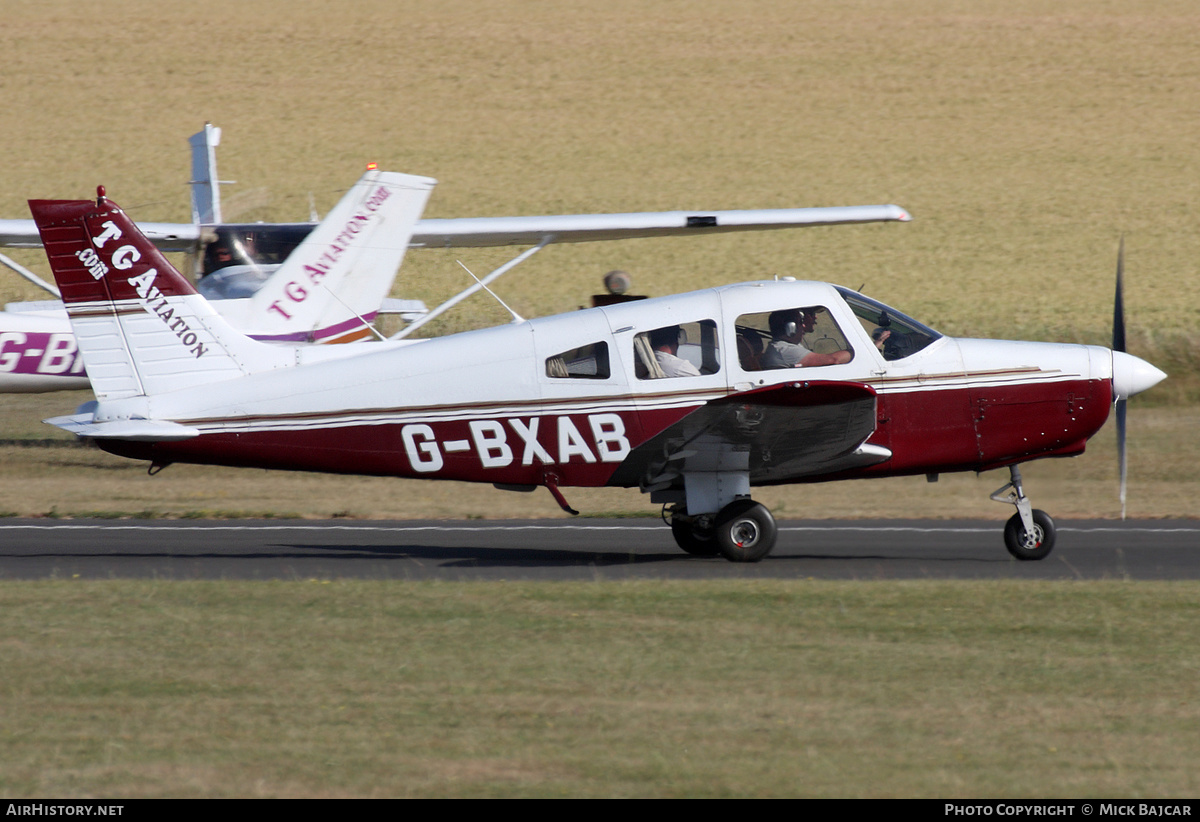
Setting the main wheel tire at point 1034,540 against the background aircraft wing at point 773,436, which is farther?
the main wheel tire at point 1034,540

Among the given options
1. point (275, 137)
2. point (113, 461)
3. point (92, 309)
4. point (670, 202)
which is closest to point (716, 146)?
point (670, 202)

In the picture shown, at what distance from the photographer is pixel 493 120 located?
4153 cm

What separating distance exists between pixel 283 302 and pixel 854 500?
21.1ft

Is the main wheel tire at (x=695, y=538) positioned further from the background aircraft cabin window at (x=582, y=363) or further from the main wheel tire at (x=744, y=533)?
the background aircraft cabin window at (x=582, y=363)

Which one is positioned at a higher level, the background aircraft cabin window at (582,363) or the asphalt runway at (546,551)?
the background aircraft cabin window at (582,363)

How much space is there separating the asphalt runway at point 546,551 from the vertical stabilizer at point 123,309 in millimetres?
1461

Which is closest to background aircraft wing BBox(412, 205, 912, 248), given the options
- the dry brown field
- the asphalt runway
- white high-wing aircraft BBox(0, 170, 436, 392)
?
the dry brown field

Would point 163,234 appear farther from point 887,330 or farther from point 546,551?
point 887,330

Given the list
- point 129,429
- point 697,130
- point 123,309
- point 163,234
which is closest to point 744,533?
point 129,429

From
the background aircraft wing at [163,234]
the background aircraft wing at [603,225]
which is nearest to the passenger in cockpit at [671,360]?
the background aircraft wing at [603,225]

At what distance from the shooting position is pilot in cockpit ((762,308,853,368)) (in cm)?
992

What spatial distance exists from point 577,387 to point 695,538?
165 cm

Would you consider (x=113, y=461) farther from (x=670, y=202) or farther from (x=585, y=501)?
(x=670, y=202)

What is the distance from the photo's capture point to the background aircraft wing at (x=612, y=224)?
21062 mm
